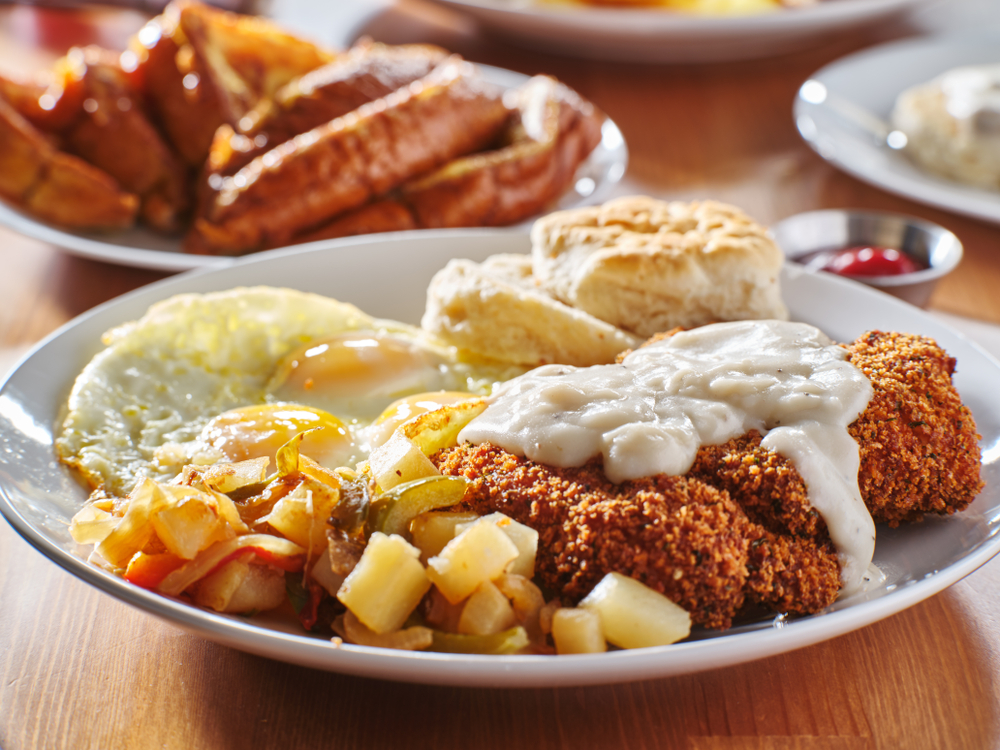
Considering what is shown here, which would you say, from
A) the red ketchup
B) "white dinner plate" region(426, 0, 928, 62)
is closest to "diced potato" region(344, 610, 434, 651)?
the red ketchup

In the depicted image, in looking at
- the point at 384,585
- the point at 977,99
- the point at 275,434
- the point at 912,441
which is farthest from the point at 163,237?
the point at 977,99

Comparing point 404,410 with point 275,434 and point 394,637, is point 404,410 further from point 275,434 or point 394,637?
point 394,637

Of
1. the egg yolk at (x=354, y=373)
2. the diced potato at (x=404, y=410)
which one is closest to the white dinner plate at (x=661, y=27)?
the egg yolk at (x=354, y=373)

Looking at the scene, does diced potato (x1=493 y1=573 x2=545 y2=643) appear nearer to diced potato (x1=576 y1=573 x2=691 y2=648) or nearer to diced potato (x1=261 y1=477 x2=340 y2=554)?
diced potato (x1=576 y1=573 x2=691 y2=648)

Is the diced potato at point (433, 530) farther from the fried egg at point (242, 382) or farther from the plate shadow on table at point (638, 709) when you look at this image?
the fried egg at point (242, 382)

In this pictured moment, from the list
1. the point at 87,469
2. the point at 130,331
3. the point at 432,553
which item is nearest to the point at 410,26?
the point at 130,331

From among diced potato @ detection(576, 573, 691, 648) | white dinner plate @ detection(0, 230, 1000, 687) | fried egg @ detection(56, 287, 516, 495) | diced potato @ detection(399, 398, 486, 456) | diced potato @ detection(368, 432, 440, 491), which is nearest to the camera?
white dinner plate @ detection(0, 230, 1000, 687)

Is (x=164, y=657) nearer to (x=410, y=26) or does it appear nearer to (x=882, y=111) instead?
(x=882, y=111)
